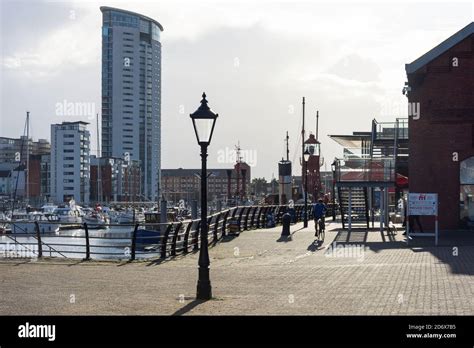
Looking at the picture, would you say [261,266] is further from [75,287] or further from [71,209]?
[71,209]

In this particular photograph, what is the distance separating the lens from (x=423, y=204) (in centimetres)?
2638

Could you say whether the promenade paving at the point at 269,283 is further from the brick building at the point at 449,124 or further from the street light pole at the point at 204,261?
the brick building at the point at 449,124

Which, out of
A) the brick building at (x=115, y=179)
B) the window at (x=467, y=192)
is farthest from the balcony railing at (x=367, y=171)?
the brick building at (x=115, y=179)

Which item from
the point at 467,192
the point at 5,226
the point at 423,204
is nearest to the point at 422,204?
the point at 423,204

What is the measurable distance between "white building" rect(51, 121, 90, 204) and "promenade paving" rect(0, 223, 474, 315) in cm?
14642

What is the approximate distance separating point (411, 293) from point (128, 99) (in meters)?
184

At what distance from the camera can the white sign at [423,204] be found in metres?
26.3

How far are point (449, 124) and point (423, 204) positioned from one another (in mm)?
5608

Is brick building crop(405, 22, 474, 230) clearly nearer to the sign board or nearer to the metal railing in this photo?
the sign board

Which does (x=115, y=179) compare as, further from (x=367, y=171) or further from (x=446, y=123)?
(x=446, y=123)

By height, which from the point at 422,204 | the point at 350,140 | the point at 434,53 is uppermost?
the point at 434,53

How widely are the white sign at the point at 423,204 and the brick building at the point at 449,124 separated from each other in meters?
4.56
